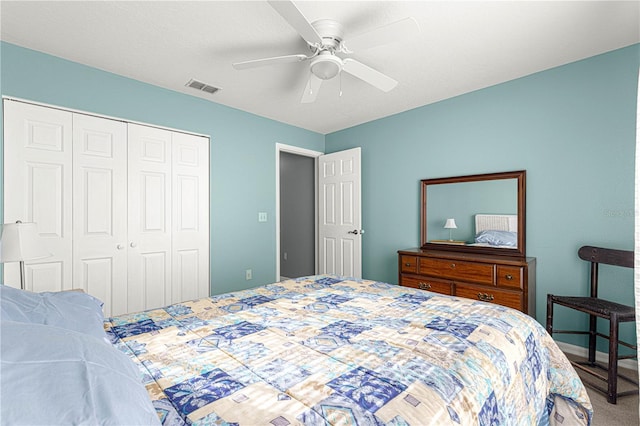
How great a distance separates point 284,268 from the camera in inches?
222

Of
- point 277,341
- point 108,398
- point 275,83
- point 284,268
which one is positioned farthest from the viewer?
point 284,268

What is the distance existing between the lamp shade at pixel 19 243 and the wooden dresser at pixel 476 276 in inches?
119

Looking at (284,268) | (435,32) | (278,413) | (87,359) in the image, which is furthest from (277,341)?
(284,268)

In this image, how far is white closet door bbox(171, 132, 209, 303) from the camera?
3.19 m

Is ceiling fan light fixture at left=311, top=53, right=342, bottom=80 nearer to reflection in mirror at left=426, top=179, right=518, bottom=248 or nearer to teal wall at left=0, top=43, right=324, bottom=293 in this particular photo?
teal wall at left=0, top=43, right=324, bottom=293

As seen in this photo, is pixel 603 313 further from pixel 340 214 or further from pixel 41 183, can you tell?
pixel 41 183

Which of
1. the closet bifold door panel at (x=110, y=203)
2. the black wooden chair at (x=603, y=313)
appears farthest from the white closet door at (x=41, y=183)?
the black wooden chair at (x=603, y=313)

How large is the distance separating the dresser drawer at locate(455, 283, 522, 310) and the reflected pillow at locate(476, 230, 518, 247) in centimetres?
57

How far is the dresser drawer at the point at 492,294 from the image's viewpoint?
253cm

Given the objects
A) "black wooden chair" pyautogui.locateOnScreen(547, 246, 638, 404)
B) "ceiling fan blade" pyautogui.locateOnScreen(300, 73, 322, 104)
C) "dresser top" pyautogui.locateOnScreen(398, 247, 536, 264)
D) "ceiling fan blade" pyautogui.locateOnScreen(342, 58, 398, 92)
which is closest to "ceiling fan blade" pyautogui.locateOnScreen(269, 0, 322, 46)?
"ceiling fan blade" pyautogui.locateOnScreen(342, 58, 398, 92)

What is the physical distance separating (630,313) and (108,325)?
9.98 feet

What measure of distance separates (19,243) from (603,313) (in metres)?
3.52

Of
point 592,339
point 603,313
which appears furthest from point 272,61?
point 592,339

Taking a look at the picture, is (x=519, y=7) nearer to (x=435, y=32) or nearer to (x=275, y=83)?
(x=435, y=32)
